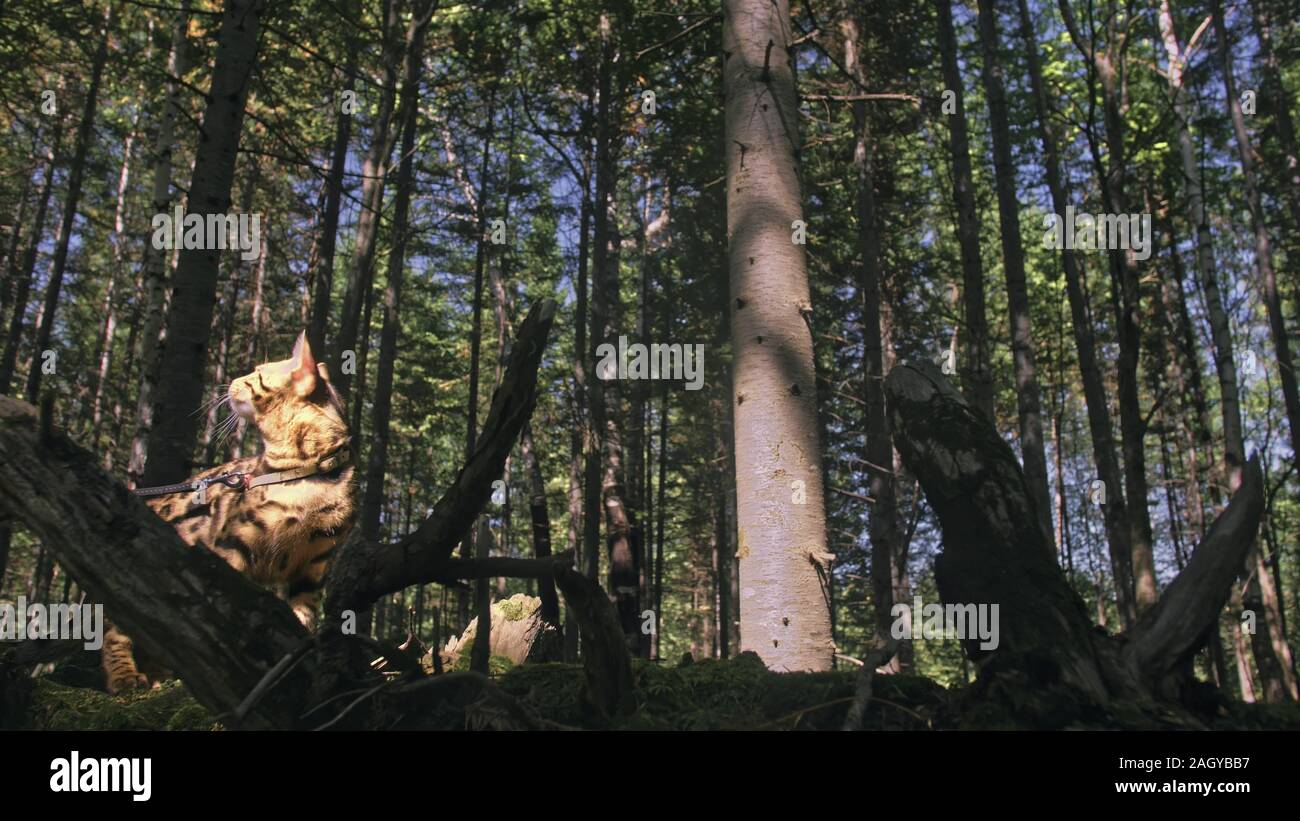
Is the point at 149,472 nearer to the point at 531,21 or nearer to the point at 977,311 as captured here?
the point at 977,311

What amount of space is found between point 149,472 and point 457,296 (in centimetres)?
2394

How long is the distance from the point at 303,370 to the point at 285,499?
953 millimetres

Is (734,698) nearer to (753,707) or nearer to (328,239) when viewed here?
(753,707)

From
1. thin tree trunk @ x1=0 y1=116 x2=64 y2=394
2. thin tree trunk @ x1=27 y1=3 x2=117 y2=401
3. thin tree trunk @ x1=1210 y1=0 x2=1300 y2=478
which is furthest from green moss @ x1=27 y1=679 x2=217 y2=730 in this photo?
thin tree trunk @ x1=1210 y1=0 x2=1300 y2=478

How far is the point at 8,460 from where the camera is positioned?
2926 millimetres

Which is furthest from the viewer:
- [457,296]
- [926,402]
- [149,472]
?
[457,296]

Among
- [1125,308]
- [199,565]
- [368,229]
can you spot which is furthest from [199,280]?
[1125,308]

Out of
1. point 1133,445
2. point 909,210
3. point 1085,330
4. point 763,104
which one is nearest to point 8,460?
point 763,104

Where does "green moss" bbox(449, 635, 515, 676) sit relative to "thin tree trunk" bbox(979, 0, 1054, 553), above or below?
below

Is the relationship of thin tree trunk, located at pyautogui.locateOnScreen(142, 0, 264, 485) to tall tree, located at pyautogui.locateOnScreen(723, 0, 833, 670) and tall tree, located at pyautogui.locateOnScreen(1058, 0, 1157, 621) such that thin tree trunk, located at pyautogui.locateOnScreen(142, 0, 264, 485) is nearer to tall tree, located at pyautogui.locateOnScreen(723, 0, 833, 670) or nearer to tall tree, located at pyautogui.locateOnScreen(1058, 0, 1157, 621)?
tall tree, located at pyautogui.locateOnScreen(723, 0, 833, 670)

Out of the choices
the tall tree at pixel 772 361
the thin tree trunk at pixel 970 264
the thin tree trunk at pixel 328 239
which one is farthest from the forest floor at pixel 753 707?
the thin tree trunk at pixel 970 264

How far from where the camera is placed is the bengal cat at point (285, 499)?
Answer: 514cm

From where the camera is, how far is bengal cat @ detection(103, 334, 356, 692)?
202 inches

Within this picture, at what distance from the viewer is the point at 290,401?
5566 mm
